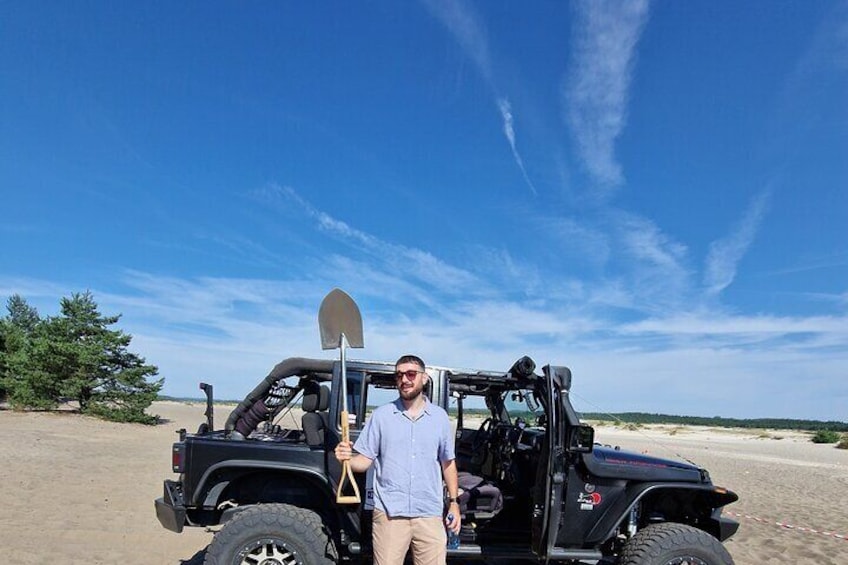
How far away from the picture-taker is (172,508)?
480cm

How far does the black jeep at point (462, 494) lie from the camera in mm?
4594

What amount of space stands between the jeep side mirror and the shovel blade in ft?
5.87

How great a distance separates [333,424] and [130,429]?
23194 millimetres

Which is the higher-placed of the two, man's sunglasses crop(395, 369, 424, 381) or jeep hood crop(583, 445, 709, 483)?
man's sunglasses crop(395, 369, 424, 381)

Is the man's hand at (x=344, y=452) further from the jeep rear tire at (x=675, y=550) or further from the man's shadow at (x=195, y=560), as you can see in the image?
the man's shadow at (x=195, y=560)

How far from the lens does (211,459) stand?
482cm

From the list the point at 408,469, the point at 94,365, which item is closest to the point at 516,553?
the point at 408,469

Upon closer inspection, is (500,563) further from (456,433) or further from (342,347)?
(342,347)

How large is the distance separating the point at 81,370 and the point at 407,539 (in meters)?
26.3

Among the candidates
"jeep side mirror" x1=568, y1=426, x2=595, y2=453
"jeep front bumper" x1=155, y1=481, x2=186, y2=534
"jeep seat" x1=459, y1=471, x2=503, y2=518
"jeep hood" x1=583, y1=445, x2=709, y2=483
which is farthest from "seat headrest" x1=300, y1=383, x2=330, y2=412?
"jeep hood" x1=583, y1=445, x2=709, y2=483

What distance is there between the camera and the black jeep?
459 centimetres

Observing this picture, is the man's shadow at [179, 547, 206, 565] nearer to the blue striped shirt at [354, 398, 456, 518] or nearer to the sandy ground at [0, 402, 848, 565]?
the sandy ground at [0, 402, 848, 565]

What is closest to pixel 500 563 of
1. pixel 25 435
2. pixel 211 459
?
pixel 211 459

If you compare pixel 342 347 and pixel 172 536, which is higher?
pixel 342 347
